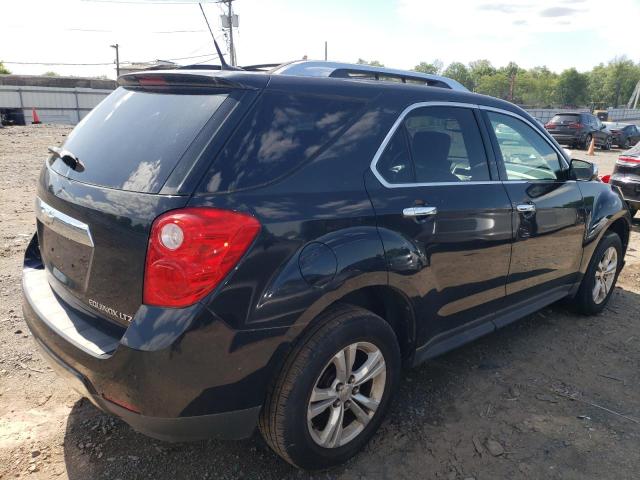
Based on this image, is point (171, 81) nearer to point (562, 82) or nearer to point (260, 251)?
point (260, 251)

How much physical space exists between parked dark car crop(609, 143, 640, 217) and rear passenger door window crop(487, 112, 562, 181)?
4.84 m

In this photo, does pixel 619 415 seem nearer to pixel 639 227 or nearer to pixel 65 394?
pixel 65 394

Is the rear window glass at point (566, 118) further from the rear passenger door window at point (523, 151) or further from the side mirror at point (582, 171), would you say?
the rear passenger door window at point (523, 151)

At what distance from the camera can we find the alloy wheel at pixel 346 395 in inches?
92.9

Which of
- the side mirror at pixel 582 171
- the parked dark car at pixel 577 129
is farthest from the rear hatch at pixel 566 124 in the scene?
the side mirror at pixel 582 171

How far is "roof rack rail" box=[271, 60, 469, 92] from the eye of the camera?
9.19 ft

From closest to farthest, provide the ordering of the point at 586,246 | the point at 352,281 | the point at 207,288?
the point at 207,288
the point at 352,281
the point at 586,246

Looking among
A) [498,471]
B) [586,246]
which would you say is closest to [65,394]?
[498,471]

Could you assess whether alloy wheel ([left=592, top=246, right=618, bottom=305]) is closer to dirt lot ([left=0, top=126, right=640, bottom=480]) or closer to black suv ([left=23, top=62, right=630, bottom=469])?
dirt lot ([left=0, top=126, right=640, bottom=480])

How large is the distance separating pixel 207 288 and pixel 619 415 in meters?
2.66

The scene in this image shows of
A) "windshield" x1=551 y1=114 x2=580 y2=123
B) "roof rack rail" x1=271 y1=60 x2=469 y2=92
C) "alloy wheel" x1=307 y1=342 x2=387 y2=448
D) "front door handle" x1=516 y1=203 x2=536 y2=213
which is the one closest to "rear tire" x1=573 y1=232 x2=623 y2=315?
"front door handle" x1=516 y1=203 x2=536 y2=213

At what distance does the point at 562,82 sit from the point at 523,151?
13224 cm

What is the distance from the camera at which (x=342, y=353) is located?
2.37 meters

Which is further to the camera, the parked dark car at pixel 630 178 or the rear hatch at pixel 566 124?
the rear hatch at pixel 566 124
